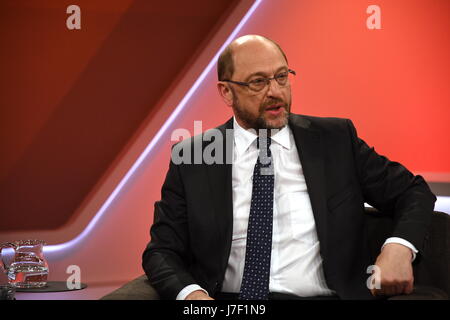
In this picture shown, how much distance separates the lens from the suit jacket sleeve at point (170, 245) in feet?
5.96

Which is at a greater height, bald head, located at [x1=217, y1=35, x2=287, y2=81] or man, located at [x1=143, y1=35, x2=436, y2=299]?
bald head, located at [x1=217, y1=35, x2=287, y2=81]

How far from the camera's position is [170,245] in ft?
6.42

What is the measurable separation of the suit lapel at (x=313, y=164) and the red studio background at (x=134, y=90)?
1.30 meters

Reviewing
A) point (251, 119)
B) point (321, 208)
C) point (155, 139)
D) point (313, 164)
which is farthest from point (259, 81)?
point (155, 139)

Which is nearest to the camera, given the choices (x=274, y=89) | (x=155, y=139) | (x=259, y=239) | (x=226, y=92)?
(x=259, y=239)

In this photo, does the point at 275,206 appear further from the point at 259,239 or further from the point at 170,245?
the point at 170,245

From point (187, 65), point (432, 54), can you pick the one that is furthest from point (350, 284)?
point (187, 65)

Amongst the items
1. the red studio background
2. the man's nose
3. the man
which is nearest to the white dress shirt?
the man

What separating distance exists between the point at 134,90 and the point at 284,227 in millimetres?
1906

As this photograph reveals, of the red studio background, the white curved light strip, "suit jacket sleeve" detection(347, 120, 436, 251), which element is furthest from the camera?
the white curved light strip

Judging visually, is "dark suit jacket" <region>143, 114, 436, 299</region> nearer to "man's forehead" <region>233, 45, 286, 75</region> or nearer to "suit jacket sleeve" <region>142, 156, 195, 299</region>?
"suit jacket sleeve" <region>142, 156, 195, 299</region>

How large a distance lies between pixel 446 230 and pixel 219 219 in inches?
27.6

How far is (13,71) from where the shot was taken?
3.47 m

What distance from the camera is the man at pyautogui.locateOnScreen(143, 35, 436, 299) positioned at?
190 centimetres
